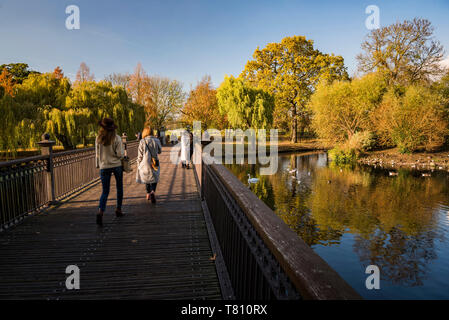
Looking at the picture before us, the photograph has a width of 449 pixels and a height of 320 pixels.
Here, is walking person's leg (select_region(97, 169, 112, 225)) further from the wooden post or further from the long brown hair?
the wooden post

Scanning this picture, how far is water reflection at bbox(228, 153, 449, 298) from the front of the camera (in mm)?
8805

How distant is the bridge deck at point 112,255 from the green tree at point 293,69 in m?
37.3

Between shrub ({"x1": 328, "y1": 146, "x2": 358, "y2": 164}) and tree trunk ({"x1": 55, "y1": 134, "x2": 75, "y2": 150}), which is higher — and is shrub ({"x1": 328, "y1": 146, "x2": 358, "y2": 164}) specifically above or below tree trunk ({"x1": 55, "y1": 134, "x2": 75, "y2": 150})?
below

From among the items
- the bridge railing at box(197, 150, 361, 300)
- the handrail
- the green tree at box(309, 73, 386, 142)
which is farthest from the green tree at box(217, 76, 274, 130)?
the bridge railing at box(197, 150, 361, 300)

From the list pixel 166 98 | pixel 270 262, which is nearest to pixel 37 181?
pixel 270 262

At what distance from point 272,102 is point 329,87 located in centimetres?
837

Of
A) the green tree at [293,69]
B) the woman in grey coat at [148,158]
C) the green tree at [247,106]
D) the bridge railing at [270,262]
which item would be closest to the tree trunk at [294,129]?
the green tree at [293,69]

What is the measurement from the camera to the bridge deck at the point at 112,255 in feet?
9.68

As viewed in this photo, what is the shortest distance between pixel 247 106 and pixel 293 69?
30.5 ft

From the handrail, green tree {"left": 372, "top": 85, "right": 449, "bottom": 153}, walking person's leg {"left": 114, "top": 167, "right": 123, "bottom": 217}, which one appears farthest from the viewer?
green tree {"left": 372, "top": 85, "right": 449, "bottom": 153}

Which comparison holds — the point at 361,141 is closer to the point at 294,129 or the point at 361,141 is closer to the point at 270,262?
the point at 294,129

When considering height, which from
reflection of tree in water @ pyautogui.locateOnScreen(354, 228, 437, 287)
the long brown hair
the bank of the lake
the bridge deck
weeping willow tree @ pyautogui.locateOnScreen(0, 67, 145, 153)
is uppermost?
weeping willow tree @ pyautogui.locateOnScreen(0, 67, 145, 153)

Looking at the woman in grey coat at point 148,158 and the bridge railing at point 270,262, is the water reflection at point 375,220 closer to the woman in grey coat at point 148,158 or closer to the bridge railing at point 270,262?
the woman in grey coat at point 148,158

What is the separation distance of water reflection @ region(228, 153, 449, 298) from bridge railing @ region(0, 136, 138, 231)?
325 inches
